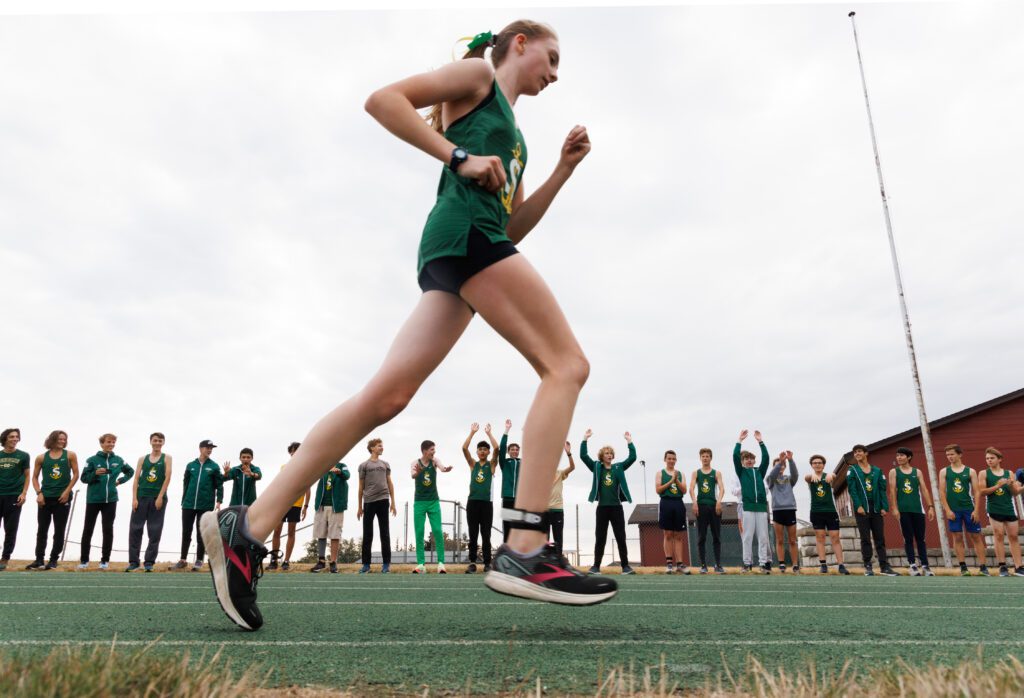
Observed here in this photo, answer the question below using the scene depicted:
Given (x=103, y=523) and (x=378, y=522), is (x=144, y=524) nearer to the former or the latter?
(x=103, y=523)

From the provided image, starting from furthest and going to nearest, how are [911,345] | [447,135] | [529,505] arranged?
1. [911,345]
2. [447,135]
3. [529,505]

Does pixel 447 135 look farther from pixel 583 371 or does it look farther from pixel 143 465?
pixel 143 465

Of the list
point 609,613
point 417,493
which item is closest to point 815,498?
point 417,493

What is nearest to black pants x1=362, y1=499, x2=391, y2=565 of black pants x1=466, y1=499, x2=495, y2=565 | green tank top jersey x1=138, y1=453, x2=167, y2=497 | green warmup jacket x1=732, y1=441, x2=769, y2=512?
black pants x1=466, y1=499, x2=495, y2=565

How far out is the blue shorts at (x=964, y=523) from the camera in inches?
512

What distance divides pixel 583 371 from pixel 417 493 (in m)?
9.65

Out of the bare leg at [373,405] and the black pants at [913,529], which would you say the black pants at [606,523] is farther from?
the bare leg at [373,405]

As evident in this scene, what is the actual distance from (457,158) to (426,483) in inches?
389

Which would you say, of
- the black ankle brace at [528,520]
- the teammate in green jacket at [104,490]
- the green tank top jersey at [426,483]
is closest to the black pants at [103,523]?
the teammate in green jacket at [104,490]

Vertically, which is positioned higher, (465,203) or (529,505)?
(465,203)

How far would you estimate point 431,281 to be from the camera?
8.68 feet

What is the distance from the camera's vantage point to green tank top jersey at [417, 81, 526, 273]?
8.20 ft

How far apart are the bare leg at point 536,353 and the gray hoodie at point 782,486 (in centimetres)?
1256

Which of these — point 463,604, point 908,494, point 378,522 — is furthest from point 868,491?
point 463,604
